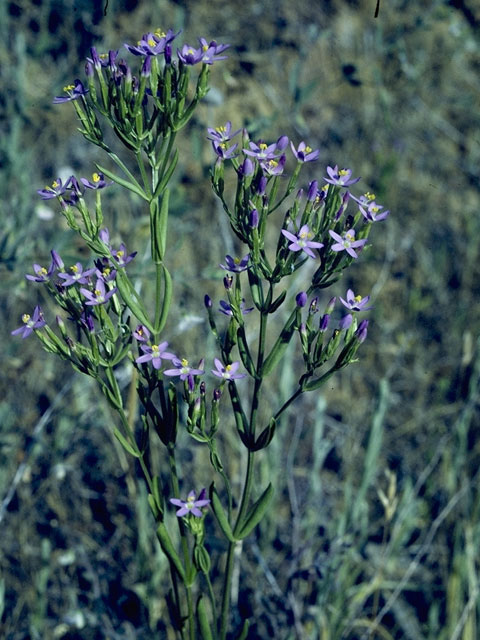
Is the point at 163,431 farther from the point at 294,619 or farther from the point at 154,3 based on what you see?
the point at 154,3

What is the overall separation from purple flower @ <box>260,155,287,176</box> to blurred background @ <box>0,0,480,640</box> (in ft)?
2.90

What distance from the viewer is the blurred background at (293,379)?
2.98 metres

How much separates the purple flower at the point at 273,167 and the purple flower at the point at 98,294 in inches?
22.4

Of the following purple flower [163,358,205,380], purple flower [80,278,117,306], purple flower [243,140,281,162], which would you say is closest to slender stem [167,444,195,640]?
purple flower [163,358,205,380]

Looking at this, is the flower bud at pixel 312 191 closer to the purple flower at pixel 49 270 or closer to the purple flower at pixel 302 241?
the purple flower at pixel 302 241

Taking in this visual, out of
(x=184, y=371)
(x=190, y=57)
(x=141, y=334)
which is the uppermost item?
(x=190, y=57)

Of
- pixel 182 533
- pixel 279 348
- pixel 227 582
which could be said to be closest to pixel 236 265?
pixel 279 348

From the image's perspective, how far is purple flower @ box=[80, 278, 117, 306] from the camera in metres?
1.94

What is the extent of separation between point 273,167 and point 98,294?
2.11 ft

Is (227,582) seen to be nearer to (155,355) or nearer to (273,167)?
(155,355)

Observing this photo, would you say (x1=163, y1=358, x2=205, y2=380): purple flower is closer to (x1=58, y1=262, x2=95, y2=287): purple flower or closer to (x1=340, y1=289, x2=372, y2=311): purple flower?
(x1=58, y1=262, x2=95, y2=287): purple flower

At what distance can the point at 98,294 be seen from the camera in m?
1.98

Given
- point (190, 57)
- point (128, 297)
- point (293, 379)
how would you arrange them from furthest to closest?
point (293, 379)
point (128, 297)
point (190, 57)

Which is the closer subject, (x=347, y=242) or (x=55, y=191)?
(x=347, y=242)
